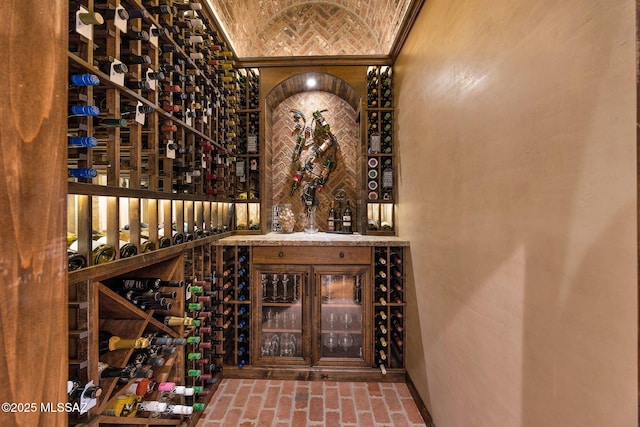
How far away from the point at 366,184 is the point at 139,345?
203 centimetres

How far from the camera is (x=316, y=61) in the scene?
2.61 metres

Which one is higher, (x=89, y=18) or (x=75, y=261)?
(x=89, y=18)

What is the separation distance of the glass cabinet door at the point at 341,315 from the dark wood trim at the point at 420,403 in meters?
0.36

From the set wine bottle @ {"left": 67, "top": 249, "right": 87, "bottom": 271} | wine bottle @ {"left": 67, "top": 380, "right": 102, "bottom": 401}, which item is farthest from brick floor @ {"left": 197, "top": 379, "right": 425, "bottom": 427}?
wine bottle @ {"left": 67, "top": 249, "right": 87, "bottom": 271}

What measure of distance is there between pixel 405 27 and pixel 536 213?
1.85 metres

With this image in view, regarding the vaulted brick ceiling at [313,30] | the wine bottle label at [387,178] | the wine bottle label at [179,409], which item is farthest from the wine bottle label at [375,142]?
the wine bottle label at [179,409]

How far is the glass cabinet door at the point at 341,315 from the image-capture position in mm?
2320

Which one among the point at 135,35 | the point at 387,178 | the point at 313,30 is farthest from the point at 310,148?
the point at 135,35

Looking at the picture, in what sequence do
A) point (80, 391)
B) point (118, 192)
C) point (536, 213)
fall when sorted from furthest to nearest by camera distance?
point (118, 192), point (80, 391), point (536, 213)

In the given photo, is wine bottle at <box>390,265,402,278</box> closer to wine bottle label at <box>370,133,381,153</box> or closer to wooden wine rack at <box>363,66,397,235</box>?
wooden wine rack at <box>363,66,397,235</box>

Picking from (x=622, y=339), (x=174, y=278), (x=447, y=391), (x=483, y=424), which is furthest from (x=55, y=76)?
(x=447, y=391)

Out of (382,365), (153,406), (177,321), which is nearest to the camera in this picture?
(153,406)

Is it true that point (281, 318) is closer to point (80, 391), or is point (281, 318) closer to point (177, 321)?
point (177, 321)

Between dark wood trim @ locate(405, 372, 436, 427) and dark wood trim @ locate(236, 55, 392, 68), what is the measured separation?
8.75 ft
